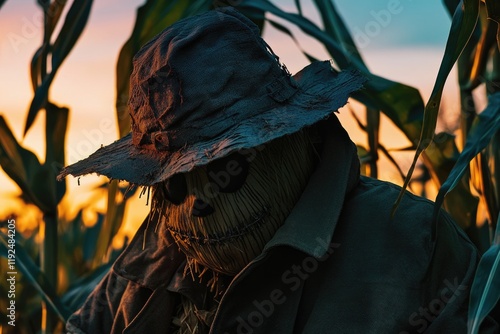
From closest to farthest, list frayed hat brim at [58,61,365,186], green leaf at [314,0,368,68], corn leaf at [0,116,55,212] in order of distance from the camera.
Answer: frayed hat brim at [58,61,365,186]
green leaf at [314,0,368,68]
corn leaf at [0,116,55,212]

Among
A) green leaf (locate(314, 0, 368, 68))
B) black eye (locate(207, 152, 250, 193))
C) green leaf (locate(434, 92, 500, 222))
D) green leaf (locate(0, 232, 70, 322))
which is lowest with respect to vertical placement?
green leaf (locate(0, 232, 70, 322))

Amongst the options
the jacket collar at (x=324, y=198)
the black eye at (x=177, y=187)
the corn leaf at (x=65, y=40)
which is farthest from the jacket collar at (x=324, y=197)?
the corn leaf at (x=65, y=40)

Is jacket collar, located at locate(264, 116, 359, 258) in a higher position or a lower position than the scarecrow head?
lower

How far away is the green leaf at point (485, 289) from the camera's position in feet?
3.85

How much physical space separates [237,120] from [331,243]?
0.73 ft

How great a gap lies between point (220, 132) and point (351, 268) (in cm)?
26

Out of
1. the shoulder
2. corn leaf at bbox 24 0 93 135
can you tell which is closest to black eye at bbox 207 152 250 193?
the shoulder

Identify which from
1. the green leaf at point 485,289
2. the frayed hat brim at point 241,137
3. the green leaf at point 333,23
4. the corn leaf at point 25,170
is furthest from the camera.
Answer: the corn leaf at point 25,170

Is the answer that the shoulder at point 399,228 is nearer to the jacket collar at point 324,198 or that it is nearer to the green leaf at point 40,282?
the jacket collar at point 324,198

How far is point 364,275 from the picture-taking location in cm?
138

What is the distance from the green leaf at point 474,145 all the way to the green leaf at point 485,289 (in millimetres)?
93

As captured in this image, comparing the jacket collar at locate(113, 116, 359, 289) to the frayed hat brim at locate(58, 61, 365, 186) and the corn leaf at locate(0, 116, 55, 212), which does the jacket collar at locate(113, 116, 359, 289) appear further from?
the corn leaf at locate(0, 116, 55, 212)

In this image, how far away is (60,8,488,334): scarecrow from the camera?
Answer: 1348 millimetres

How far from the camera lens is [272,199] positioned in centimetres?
140
